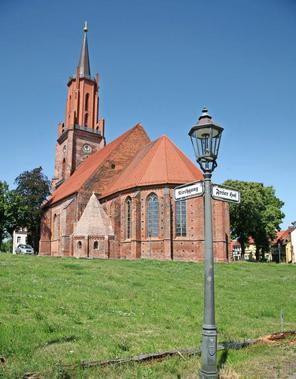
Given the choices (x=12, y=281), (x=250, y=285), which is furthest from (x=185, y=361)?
(x=250, y=285)

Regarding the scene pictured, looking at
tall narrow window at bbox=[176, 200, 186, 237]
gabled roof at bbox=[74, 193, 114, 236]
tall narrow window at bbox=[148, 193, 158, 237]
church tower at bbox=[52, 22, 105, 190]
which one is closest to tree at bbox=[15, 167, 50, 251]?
church tower at bbox=[52, 22, 105, 190]

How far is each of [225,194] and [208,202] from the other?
54 cm

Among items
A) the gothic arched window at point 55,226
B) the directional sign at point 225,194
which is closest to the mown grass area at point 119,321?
the directional sign at point 225,194

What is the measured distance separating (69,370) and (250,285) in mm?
Result: 13210

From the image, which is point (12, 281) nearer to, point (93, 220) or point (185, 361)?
point (185, 361)

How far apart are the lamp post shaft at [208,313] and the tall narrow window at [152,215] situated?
25.6m

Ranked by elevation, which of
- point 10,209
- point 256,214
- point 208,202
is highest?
point 10,209

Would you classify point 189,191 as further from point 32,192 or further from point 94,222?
→ point 32,192

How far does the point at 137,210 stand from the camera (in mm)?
31641

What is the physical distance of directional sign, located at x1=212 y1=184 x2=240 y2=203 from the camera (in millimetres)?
5836

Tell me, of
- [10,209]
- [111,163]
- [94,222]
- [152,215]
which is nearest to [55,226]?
[10,209]

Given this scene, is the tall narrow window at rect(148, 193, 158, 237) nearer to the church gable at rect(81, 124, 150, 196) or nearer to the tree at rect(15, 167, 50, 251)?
the church gable at rect(81, 124, 150, 196)

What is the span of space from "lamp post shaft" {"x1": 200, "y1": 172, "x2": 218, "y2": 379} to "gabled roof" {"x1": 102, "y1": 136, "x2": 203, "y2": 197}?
24.8 metres

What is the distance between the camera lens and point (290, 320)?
9.60m
